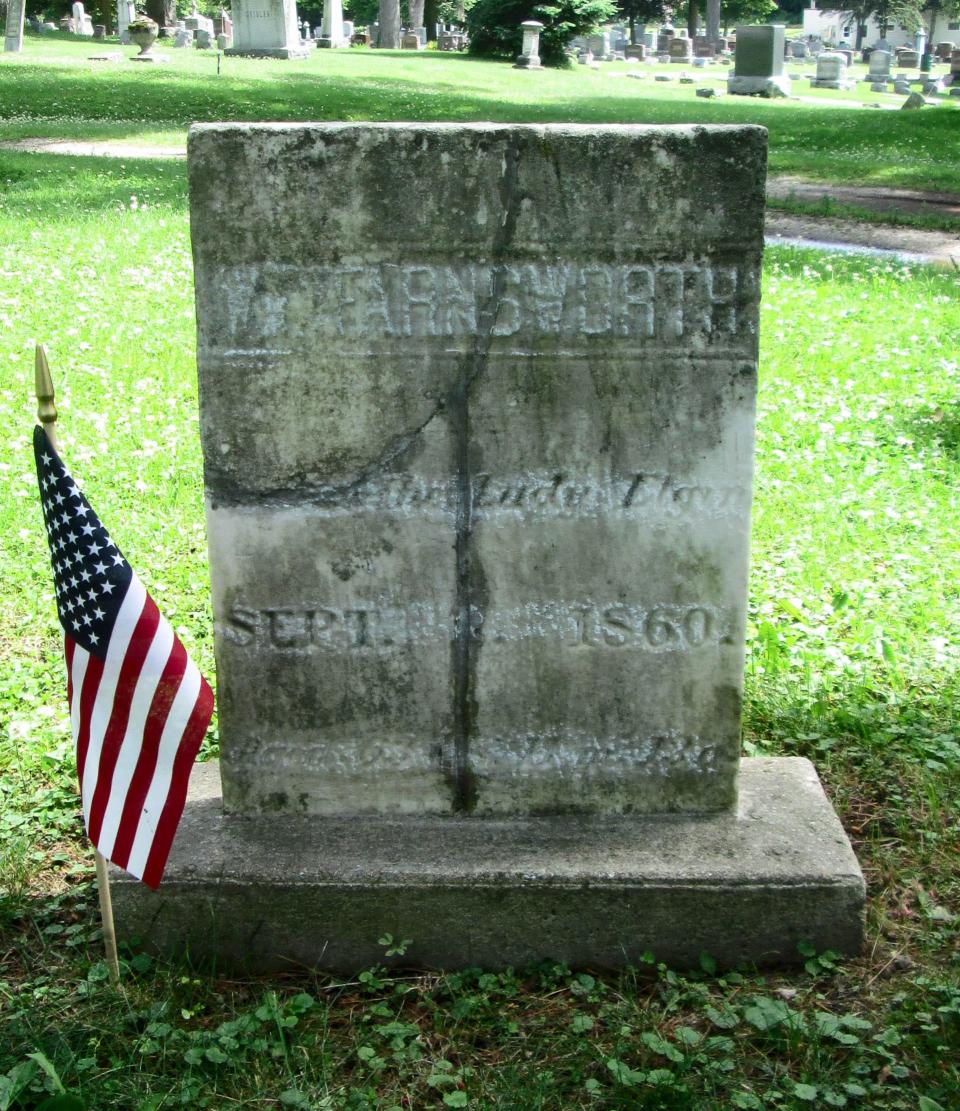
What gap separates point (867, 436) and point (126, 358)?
4.39 metres

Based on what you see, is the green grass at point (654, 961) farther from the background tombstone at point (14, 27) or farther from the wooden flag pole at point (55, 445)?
the background tombstone at point (14, 27)

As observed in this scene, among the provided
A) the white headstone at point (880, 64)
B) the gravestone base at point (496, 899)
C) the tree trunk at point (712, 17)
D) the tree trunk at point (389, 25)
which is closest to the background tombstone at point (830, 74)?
the white headstone at point (880, 64)

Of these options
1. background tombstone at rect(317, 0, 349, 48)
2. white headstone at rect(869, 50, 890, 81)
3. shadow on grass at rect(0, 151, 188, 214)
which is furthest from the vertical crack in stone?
white headstone at rect(869, 50, 890, 81)

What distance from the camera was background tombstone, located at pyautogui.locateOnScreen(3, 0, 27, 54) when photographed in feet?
109

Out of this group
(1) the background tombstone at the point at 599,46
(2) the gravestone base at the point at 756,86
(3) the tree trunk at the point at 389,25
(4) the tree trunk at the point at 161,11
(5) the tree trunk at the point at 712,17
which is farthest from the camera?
(5) the tree trunk at the point at 712,17

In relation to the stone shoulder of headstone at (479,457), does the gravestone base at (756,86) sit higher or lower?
higher

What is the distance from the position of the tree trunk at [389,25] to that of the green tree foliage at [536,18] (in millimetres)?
5690

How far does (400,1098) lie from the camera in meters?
2.80

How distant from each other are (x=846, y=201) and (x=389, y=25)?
31.2m

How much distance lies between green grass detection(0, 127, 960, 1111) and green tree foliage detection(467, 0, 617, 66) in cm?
3172

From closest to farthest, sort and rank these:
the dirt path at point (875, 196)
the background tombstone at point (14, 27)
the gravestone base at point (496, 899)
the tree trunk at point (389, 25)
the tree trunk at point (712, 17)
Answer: the gravestone base at point (496, 899) < the dirt path at point (875, 196) < the background tombstone at point (14, 27) < the tree trunk at point (389, 25) < the tree trunk at point (712, 17)

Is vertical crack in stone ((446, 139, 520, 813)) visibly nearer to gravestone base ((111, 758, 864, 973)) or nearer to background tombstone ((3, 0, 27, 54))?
gravestone base ((111, 758, 864, 973))

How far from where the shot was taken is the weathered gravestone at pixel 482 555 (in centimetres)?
298

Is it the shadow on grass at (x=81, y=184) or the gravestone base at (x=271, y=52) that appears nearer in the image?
the shadow on grass at (x=81, y=184)
